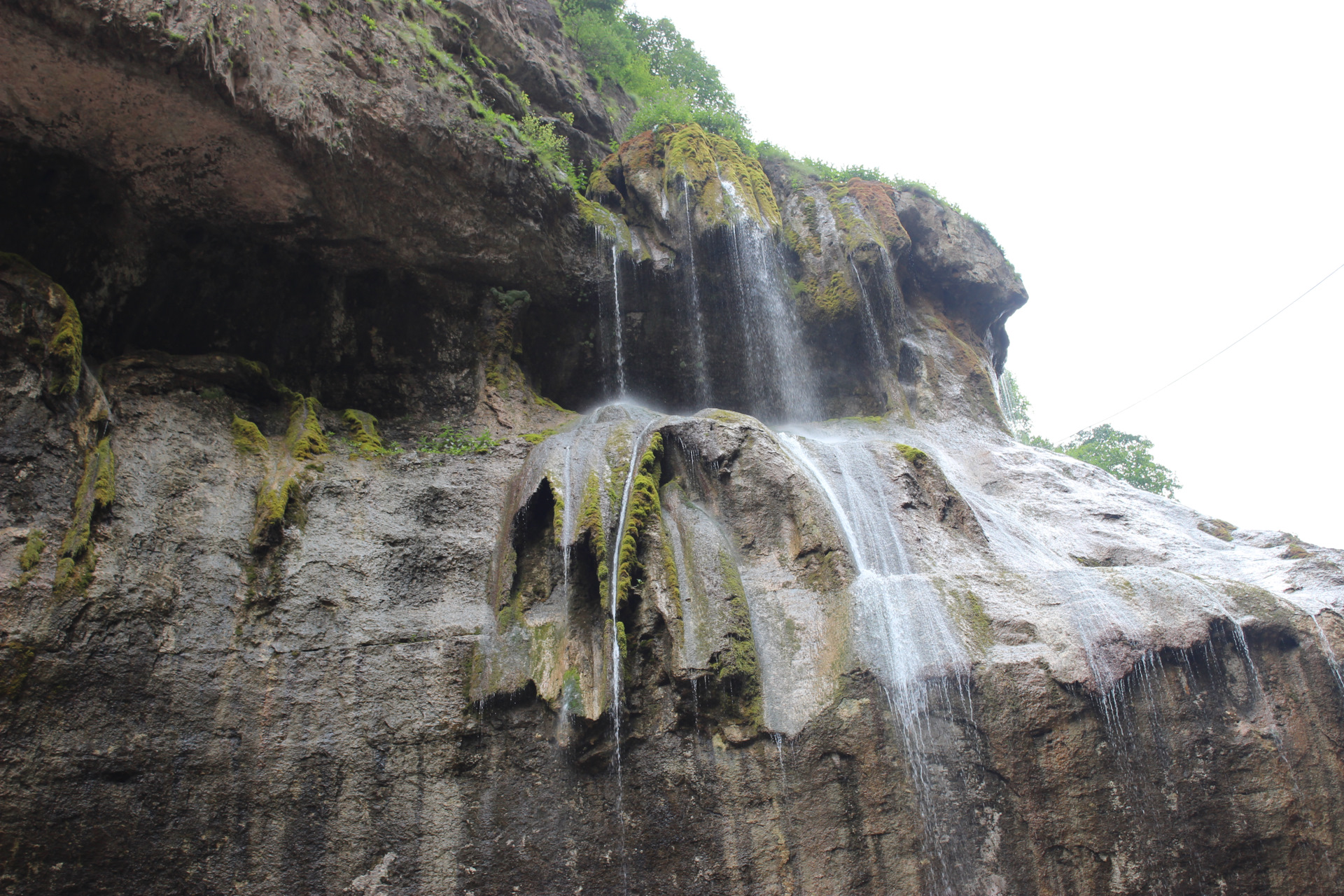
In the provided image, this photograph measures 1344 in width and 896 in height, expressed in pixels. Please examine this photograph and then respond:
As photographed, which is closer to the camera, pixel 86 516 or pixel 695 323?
pixel 86 516

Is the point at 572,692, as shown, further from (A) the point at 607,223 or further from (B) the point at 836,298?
(B) the point at 836,298

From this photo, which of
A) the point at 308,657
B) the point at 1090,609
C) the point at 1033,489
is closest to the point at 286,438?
the point at 308,657

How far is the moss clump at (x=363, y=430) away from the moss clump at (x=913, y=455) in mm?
6722

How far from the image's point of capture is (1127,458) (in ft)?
81.0

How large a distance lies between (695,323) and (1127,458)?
20.0 meters

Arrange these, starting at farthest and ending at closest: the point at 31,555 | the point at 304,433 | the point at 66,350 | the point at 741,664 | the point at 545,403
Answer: the point at 545,403 → the point at 304,433 → the point at 66,350 → the point at 741,664 → the point at 31,555

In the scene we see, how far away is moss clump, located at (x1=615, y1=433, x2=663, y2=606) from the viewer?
21.4 ft

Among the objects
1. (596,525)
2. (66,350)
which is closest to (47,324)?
(66,350)

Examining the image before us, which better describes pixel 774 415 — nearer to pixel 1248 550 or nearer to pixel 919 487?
pixel 919 487

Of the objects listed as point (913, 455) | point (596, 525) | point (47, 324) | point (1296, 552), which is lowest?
point (1296, 552)

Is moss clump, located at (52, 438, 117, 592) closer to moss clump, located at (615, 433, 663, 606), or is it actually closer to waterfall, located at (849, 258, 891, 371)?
moss clump, located at (615, 433, 663, 606)

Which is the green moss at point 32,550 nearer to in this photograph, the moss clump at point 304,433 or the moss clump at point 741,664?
the moss clump at point 304,433

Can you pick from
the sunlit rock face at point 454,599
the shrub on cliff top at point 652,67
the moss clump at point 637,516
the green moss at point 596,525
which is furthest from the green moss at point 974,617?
the shrub on cliff top at point 652,67

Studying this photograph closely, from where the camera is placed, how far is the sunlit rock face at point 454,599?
541cm
